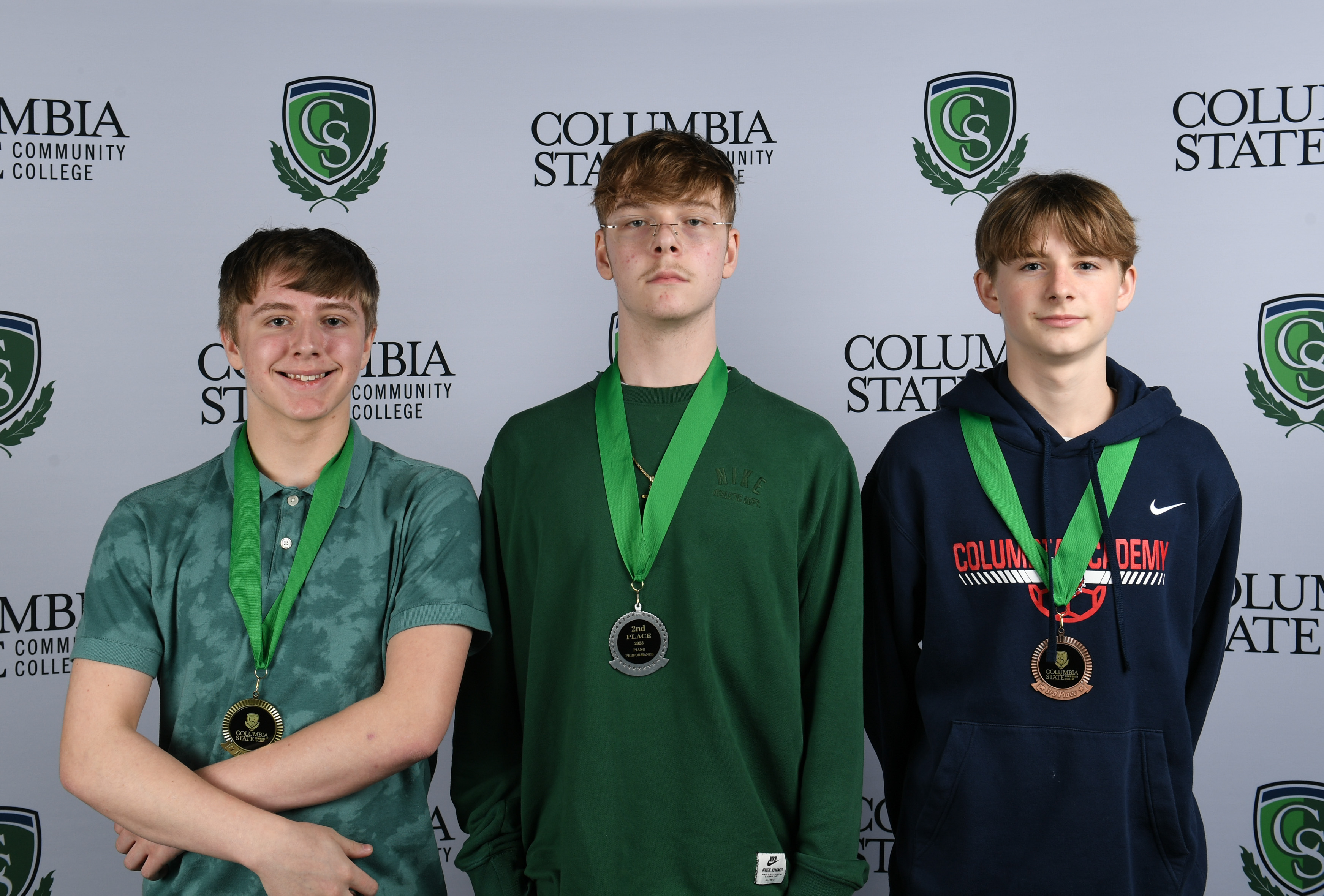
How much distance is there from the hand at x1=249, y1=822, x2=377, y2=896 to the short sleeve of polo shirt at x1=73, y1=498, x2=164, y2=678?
400 mm

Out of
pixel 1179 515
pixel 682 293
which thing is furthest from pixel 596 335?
pixel 1179 515

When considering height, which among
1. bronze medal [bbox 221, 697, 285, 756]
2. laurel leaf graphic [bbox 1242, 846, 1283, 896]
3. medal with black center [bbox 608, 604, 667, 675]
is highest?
medal with black center [bbox 608, 604, 667, 675]

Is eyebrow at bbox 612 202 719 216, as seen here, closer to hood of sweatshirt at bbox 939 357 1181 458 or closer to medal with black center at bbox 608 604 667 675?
hood of sweatshirt at bbox 939 357 1181 458

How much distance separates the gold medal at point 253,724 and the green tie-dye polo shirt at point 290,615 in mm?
13

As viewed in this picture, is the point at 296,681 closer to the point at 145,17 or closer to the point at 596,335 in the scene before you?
the point at 596,335

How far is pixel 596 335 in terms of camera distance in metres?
3.20

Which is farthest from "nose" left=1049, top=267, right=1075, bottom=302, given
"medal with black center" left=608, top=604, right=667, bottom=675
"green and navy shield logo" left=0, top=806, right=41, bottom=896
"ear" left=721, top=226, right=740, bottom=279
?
"green and navy shield logo" left=0, top=806, right=41, bottom=896

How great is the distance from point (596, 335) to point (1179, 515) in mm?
1817

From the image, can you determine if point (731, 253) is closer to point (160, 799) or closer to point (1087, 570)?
point (1087, 570)

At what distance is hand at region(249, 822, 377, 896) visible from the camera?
1.60 metres

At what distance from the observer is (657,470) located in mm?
1900

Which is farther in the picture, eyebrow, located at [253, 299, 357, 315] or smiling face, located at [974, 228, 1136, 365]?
smiling face, located at [974, 228, 1136, 365]

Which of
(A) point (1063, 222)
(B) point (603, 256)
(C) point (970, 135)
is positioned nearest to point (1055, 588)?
(A) point (1063, 222)

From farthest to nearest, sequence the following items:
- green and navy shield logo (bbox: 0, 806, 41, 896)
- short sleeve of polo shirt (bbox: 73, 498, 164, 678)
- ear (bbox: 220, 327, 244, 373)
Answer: green and navy shield logo (bbox: 0, 806, 41, 896) → ear (bbox: 220, 327, 244, 373) → short sleeve of polo shirt (bbox: 73, 498, 164, 678)
